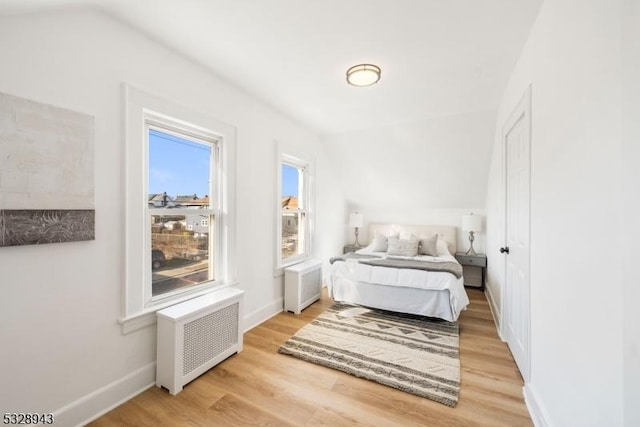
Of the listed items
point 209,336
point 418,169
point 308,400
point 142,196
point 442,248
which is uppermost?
point 418,169

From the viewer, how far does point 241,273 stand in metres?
2.76

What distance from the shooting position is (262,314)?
304 centimetres

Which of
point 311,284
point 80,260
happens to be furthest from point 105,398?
point 311,284

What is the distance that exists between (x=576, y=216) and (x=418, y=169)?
3.20 m

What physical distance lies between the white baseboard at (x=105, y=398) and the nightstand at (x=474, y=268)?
14.2 feet

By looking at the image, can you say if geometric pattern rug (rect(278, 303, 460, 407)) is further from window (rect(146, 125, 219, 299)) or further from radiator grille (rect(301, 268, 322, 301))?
window (rect(146, 125, 219, 299))

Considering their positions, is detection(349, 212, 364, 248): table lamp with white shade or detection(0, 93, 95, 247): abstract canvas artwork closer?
detection(0, 93, 95, 247): abstract canvas artwork

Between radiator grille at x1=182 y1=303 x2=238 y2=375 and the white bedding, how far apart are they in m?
1.57

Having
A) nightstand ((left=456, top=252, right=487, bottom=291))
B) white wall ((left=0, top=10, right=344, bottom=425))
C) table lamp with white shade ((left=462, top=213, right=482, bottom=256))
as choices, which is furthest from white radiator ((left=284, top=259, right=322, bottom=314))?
table lamp with white shade ((left=462, top=213, right=482, bottom=256))

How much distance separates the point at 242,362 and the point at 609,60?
9.26 feet

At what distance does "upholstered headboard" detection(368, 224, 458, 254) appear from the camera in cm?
466

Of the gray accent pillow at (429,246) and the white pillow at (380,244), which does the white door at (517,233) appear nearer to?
the gray accent pillow at (429,246)

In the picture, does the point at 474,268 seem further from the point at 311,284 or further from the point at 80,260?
the point at 80,260

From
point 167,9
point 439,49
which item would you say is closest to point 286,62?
point 167,9
